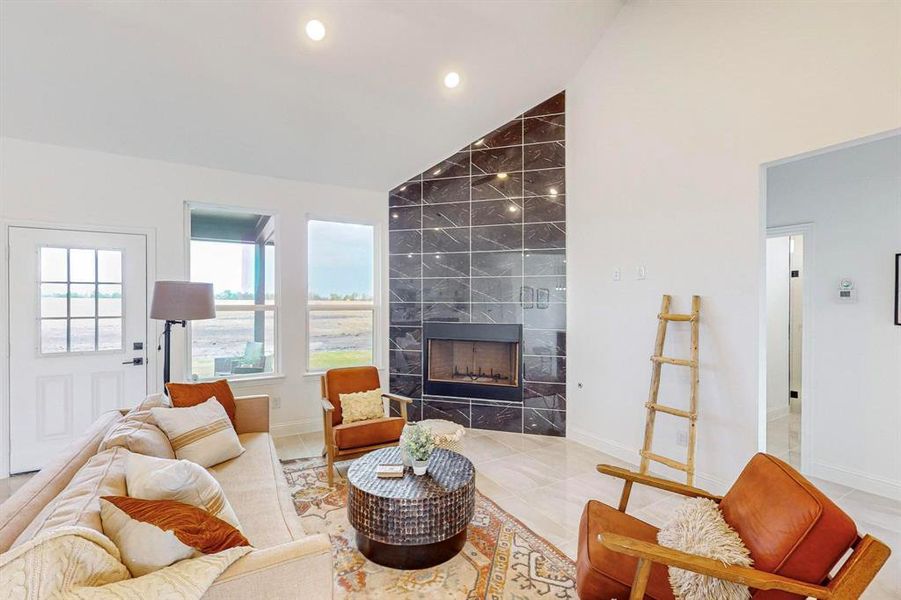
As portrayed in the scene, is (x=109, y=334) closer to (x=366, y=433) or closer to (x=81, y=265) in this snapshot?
(x=81, y=265)

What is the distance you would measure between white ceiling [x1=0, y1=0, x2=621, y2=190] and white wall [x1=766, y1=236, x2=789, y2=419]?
327 centimetres

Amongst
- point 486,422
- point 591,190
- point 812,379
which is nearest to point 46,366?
point 486,422

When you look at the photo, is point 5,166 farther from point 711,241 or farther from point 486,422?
point 711,241

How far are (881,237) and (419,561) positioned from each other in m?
3.87

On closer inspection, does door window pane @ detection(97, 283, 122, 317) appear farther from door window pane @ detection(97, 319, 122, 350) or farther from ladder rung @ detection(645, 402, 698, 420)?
ladder rung @ detection(645, 402, 698, 420)

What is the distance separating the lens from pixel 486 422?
14.6 feet

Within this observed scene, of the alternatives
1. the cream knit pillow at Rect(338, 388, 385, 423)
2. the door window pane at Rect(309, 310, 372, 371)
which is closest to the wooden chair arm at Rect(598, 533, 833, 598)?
the cream knit pillow at Rect(338, 388, 385, 423)

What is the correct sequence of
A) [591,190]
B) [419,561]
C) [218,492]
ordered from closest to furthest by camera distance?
A: [218,492] → [419,561] → [591,190]

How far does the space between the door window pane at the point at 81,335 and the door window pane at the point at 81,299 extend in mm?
62

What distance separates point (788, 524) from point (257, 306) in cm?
439

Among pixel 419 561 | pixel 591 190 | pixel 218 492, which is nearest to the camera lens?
pixel 218 492

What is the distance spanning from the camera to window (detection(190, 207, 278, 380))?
13.2 feet

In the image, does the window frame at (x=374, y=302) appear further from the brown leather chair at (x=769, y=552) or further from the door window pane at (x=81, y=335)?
the brown leather chair at (x=769, y=552)

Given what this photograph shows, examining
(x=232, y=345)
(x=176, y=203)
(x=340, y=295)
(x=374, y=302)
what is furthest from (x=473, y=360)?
(x=176, y=203)
